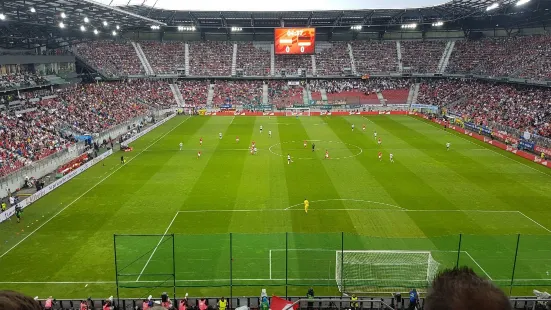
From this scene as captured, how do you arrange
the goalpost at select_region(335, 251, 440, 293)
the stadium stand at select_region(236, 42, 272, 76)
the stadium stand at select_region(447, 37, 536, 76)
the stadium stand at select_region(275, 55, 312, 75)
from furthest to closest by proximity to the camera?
the stadium stand at select_region(275, 55, 312, 75), the stadium stand at select_region(236, 42, 272, 76), the stadium stand at select_region(447, 37, 536, 76), the goalpost at select_region(335, 251, 440, 293)

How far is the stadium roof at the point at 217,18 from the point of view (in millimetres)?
47844

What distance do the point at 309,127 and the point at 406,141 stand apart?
51.4ft

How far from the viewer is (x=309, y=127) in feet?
208

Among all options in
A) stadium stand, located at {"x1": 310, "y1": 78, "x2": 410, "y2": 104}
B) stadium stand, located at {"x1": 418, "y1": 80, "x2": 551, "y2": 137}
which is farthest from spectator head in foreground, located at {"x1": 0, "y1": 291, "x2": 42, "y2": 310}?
stadium stand, located at {"x1": 310, "y1": 78, "x2": 410, "y2": 104}

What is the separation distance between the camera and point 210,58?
94125mm

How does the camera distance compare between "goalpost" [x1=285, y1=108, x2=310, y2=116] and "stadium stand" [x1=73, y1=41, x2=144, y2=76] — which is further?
"stadium stand" [x1=73, y1=41, x2=144, y2=76]

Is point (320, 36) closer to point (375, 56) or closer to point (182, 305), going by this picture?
point (375, 56)

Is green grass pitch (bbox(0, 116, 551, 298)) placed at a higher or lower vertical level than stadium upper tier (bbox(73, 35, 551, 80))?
lower

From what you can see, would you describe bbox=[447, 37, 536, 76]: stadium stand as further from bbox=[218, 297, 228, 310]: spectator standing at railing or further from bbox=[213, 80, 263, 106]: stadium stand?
bbox=[218, 297, 228, 310]: spectator standing at railing

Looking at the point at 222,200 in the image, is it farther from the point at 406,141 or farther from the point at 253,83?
the point at 253,83

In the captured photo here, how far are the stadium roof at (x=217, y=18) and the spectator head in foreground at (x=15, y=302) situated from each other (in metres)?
45.0

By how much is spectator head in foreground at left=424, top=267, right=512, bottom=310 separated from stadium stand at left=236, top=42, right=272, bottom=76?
300 ft

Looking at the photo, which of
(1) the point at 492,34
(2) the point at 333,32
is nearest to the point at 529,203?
(1) the point at 492,34

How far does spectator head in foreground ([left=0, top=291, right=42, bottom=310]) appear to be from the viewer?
214cm
